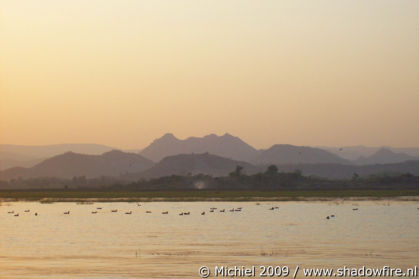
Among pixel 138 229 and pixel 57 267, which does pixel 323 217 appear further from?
pixel 57 267

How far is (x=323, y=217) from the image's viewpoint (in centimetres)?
7862

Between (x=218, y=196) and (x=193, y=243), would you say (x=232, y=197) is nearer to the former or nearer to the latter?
(x=218, y=196)

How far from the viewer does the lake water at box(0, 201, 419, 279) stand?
41.3 metres

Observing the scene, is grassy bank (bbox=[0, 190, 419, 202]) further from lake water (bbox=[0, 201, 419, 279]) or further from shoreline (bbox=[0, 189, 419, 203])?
lake water (bbox=[0, 201, 419, 279])

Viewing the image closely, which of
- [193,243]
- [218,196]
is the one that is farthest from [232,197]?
[193,243]

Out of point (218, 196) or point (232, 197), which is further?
point (218, 196)

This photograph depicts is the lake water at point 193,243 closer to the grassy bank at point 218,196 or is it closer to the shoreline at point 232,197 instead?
the shoreline at point 232,197

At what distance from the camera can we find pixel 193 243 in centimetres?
5278

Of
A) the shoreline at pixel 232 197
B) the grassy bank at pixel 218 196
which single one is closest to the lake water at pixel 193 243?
the shoreline at pixel 232 197

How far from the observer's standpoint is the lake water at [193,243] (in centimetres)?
4131

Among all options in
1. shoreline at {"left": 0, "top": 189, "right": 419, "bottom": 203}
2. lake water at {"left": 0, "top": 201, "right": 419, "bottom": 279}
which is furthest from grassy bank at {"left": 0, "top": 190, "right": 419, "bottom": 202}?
lake water at {"left": 0, "top": 201, "right": 419, "bottom": 279}

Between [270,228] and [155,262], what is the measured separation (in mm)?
22985

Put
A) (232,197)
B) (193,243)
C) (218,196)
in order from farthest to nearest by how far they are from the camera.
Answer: (218,196), (232,197), (193,243)

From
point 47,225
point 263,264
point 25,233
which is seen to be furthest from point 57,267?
point 47,225
